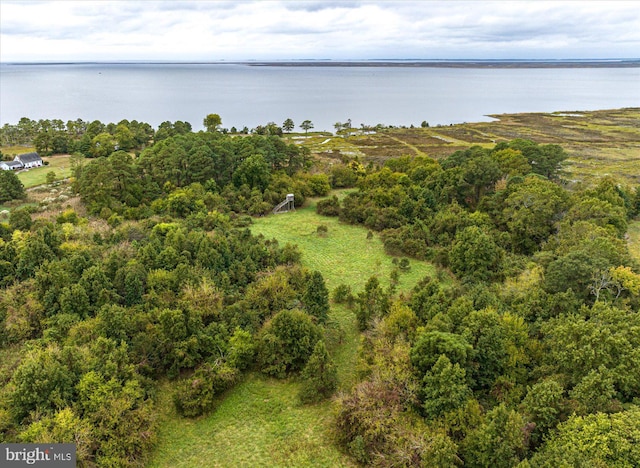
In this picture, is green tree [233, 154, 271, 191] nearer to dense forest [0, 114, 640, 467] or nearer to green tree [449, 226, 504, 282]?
dense forest [0, 114, 640, 467]

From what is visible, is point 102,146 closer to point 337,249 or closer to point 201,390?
A: point 337,249

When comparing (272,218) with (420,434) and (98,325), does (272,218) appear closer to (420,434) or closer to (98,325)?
A: (98,325)

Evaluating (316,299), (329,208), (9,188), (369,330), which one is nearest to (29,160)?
(9,188)

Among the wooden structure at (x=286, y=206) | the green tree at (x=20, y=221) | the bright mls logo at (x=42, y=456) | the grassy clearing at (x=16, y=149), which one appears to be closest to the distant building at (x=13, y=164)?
the grassy clearing at (x=16, y=149)

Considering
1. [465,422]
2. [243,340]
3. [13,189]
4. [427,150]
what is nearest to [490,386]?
[465,422]

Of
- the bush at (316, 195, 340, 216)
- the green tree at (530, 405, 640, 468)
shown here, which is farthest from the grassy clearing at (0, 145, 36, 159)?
the green tree at (530, 405, 640, 468)
